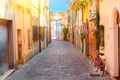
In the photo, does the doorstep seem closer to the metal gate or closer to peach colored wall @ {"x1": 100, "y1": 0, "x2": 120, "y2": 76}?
the metal gate

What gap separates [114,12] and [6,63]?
5.67m

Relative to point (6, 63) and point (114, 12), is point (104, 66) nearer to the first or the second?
point (114, 12)

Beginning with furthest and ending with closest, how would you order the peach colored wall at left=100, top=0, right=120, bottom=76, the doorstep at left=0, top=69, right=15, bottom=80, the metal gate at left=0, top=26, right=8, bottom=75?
the metal gate at left=0, top=26, right=8, bottom=75 < the peach colored wall at left=100, top=0, right=120, bottom=76 < the doorstep at left=0, top=69, right=15, bottom=80

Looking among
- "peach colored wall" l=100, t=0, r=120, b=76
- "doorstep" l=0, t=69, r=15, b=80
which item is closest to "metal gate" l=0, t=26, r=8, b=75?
"doorstep" l=0, t=69, r=15, b=80

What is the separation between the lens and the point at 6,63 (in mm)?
14266

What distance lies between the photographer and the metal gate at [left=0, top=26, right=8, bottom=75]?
13.1 metres

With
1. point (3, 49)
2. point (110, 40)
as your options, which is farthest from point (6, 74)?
point (110, 40)

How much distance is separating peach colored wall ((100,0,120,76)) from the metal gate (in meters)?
4.81

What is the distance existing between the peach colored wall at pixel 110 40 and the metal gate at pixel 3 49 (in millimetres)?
4814

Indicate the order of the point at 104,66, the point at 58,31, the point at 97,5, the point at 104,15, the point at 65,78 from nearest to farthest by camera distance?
the point at 65,78 → the point at 104,66 → the point at 104,15 → the point at 97,5 → the point at 58,31

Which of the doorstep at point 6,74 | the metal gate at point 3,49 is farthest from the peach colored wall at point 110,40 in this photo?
the metal gate at point 3,49

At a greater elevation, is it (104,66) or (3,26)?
(3,26)

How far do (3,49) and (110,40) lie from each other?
4920 millimetres

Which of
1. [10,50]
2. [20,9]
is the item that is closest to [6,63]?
[10,50]
